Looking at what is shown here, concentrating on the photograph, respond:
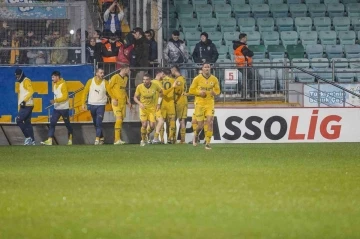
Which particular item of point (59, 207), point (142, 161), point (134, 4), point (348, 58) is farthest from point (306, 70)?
point (59, 207)

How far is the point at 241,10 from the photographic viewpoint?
37.8 m

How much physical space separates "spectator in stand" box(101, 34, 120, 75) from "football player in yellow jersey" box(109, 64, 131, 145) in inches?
53.4

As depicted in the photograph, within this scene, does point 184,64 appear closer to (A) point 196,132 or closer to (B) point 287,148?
(A) point 196,132

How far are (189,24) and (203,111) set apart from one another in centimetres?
994

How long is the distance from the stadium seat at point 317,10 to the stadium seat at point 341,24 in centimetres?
83

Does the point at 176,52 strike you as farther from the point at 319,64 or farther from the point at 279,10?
the point at 279,10

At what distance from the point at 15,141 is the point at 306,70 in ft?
30.3

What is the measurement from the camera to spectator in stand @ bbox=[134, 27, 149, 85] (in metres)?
31.6

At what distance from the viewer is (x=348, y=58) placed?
35.7 m

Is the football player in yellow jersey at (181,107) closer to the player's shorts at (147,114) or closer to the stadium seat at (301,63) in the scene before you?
the player's shorts at (147,114)

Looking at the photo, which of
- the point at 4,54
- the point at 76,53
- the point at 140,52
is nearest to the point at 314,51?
the point at 140,52

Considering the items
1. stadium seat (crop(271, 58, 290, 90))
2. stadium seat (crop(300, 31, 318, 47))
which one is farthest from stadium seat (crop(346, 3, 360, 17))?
stadium seat (crop(271, 58, 290, 90))

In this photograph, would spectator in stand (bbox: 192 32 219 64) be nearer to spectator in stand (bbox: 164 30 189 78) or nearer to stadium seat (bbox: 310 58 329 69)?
spectator in stand (bbox: 164 30 189 78)

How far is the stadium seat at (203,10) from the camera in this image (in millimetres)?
37219
